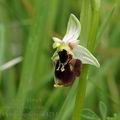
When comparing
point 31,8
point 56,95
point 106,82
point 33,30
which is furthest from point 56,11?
point 33,30

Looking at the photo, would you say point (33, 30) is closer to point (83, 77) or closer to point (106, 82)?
point (83, 77)

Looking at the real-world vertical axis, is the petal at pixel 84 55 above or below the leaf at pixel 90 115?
above

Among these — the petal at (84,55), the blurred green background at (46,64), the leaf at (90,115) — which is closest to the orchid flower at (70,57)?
the petal at (84,55)

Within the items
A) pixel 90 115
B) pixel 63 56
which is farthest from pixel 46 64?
pixel 63 56

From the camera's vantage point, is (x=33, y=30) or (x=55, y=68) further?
(x=33, y=30)

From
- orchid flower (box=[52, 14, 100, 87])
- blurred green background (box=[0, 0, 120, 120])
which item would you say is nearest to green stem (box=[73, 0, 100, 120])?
orchid flower (box=[52, 14, 100, 87])

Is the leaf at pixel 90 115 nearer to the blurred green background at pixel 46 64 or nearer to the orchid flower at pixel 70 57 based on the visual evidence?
the orchid flower at pixel 70 57

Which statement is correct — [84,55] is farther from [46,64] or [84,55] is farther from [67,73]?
[46,64]
